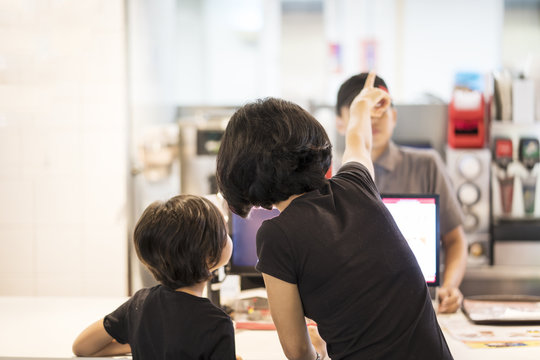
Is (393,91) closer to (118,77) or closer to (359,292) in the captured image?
(118,77)

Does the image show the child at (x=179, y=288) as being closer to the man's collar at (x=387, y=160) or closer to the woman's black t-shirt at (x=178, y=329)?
the woman's black t-shirt at (x=178, y=329)

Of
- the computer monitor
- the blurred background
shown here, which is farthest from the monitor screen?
the blurred background

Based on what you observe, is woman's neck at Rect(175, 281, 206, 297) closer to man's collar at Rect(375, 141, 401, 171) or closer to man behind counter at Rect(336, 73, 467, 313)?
man behind counter at Rect(336, 73, 467, 313)

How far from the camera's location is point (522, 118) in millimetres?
3125

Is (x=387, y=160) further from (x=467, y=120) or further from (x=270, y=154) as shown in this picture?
(x=270, y=154)

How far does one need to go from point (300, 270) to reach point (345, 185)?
20cm

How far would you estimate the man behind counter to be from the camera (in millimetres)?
1911

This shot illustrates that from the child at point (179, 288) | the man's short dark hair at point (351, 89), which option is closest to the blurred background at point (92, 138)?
the man's short dark hair at point (351, 89)

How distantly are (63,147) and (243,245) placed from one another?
1696mm

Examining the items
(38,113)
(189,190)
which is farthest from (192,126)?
(38,113)

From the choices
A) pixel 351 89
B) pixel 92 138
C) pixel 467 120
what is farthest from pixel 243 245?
pixel 467 120

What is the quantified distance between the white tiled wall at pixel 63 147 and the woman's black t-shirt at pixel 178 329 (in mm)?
1896

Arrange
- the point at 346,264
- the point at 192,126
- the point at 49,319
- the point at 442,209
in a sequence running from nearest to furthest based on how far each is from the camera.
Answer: the point at 346,264 < the point at 49,319 < the point at 442,209 < the point at 192,126

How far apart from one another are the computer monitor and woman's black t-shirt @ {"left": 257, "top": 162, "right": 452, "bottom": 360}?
63cm
